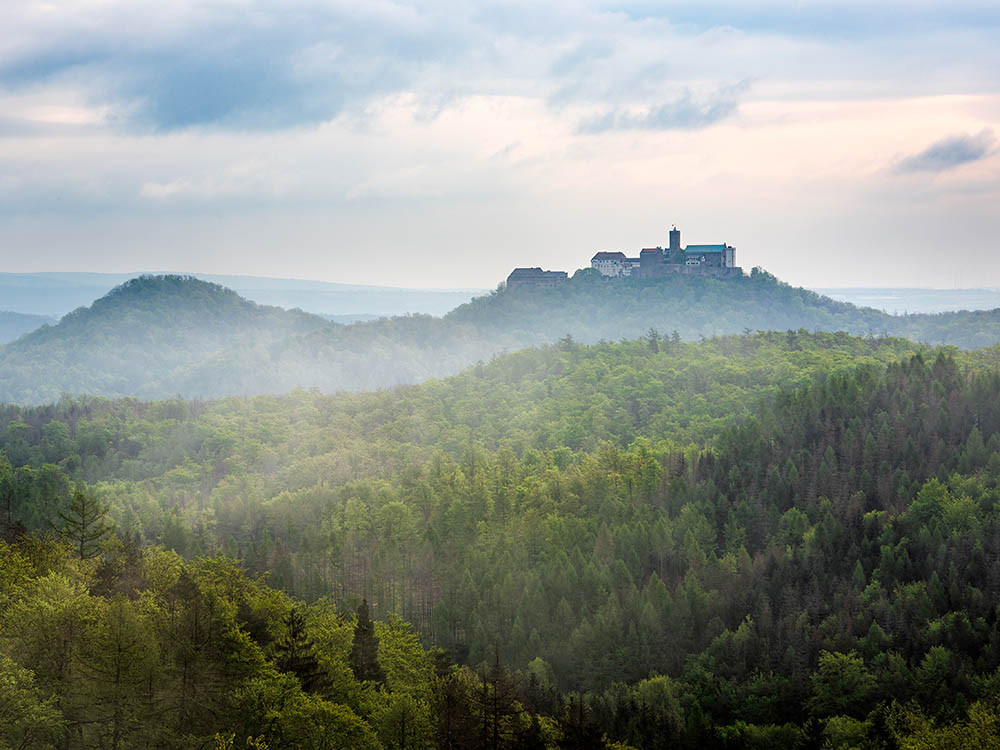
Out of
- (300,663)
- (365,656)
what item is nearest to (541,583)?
(365,656)

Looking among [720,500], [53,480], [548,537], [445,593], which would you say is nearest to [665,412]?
[720,500]

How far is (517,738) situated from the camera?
43.5 meters

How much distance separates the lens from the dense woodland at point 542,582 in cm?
3884

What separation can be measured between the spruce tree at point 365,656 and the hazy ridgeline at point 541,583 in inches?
6.1

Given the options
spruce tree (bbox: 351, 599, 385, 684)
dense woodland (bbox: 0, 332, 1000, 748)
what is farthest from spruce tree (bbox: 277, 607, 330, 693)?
spruce tree (bbox: 351, 599, 385, 684)

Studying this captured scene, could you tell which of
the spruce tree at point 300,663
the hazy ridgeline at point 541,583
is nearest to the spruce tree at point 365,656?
the hazy ridgeline at point 541,583

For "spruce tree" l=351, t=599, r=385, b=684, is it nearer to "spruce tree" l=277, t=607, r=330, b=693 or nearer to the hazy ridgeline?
the hazy ridgeline

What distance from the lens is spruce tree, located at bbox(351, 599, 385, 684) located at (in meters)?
51.6

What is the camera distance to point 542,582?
8625 centimetres

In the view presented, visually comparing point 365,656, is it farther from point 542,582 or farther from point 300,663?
point 542,582

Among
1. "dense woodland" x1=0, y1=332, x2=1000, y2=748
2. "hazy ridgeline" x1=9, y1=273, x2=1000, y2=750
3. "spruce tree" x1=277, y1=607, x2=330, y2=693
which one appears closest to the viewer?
"hazy ridgeline" x1=9, y1=273, x2=1000, y2=750

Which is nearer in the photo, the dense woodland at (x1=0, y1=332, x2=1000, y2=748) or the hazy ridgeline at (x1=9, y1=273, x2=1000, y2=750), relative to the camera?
the hazy ridgeline at (x1=9, y1=273, x2=1000, y2=750)

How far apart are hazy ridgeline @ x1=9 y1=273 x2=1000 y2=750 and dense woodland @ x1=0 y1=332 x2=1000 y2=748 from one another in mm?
241

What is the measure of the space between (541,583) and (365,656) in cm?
3517
